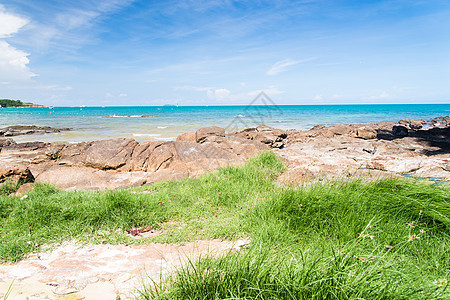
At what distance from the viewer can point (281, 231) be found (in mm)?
3311

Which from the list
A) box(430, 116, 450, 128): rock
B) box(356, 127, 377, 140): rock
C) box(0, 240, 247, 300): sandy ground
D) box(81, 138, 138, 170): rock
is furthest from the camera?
box(430, 116, 450, 128): rock

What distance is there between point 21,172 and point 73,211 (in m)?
4.21

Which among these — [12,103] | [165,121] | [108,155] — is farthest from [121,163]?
[12,103]

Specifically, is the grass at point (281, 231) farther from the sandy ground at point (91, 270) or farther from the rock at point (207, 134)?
the rock at point (207, 134)

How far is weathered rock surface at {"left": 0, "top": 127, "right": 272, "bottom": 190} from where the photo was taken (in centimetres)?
765

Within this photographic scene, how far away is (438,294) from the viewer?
1687 millimetres

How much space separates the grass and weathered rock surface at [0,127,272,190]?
2039 millimetres

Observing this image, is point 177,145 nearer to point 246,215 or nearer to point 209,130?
point 209,130

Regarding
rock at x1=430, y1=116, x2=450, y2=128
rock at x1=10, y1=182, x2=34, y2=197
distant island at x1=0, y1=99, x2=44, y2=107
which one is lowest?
rock at x1=10, y1=182, x2=34, y2=197

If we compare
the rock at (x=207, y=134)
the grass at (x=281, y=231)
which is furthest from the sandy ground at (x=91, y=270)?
the rock at (x=207, y=134)

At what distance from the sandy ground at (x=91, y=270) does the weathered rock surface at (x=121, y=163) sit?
3.86 meters

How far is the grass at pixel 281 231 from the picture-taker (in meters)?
1.92

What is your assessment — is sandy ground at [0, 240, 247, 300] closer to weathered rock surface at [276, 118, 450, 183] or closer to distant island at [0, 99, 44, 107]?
weathered rock surface at [276, 118, 450, 183]

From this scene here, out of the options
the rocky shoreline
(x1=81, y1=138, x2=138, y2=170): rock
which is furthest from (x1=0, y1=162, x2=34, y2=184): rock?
(x1=81, y1=138, x2=138, y2=170): rock
